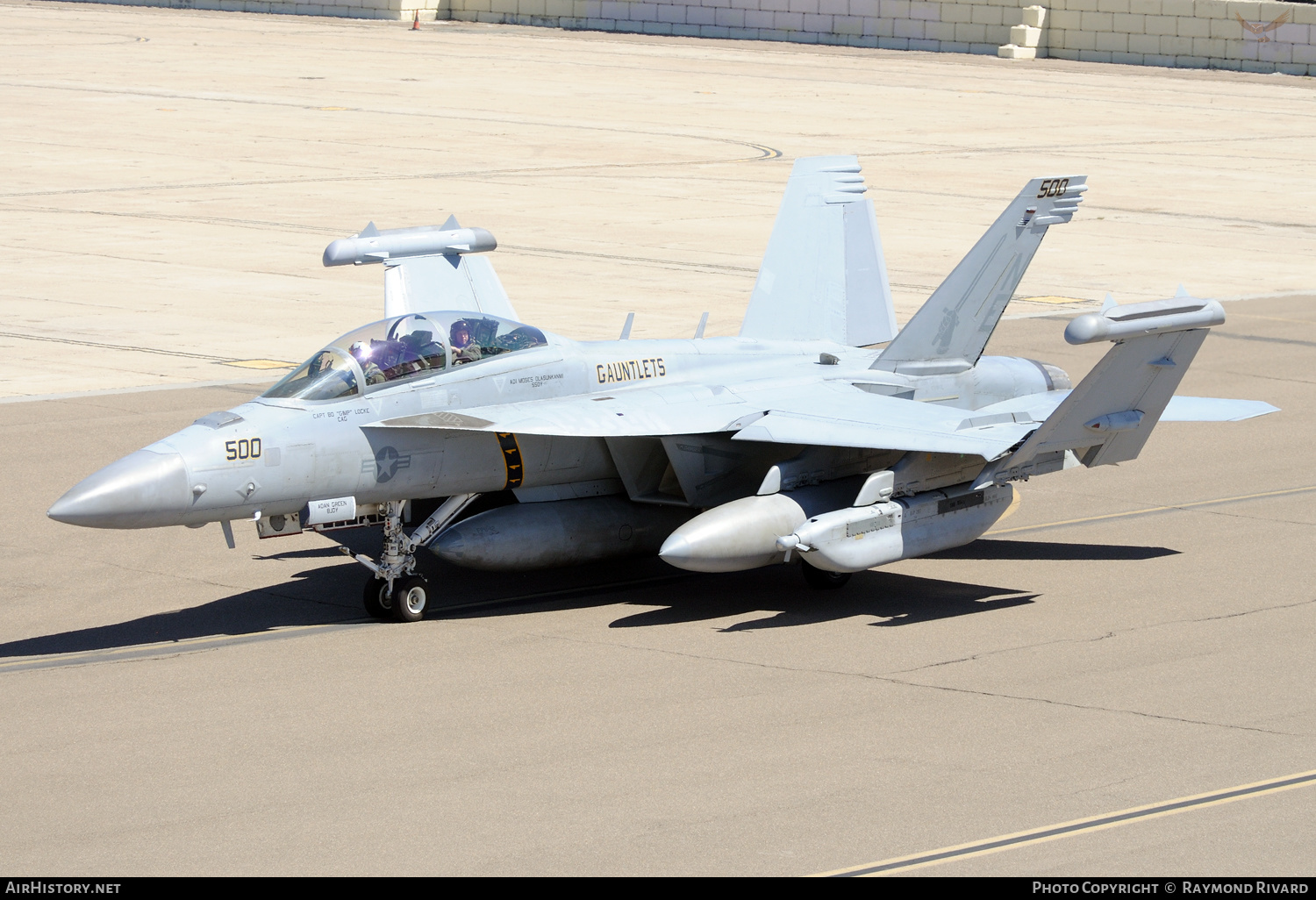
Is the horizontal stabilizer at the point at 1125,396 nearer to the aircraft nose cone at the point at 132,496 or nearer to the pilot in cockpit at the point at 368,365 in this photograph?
the pilot in cockpit at the point at 368,365

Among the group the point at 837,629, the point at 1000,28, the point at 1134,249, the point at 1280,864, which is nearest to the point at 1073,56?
the point at 1000,28

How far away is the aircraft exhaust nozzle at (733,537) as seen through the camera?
13555 mm

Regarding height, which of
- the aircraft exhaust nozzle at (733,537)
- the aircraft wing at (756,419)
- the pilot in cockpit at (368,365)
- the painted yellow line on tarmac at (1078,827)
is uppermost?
the pilot in cockpit at (368,365)

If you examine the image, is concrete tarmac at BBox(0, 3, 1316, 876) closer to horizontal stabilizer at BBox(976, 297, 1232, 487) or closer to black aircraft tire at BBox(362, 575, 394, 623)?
black aircraft tire at BBox(362, 575, 394, 623)

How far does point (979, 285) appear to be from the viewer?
53.5 feet

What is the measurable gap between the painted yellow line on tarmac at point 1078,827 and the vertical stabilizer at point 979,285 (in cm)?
660

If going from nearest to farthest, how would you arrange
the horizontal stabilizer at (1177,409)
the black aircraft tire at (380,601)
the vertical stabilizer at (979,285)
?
the black aircraft tire at (380,601) < the horizontal stabilizer at (1177,409) < the vertical stabilizer at (979,285)

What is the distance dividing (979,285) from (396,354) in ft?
18.7

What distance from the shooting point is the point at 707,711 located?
11758 mm

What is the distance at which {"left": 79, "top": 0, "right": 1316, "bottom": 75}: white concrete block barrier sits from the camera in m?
63.0

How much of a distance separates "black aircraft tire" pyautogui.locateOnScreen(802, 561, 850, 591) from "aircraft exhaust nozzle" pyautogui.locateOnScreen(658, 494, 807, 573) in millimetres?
690

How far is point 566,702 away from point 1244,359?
54.1ft

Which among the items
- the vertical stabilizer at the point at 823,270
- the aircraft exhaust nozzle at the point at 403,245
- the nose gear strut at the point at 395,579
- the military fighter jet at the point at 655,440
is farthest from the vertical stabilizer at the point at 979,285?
the nose gear strut at the point at 395,579

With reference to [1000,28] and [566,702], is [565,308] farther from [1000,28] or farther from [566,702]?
[1000,28]
